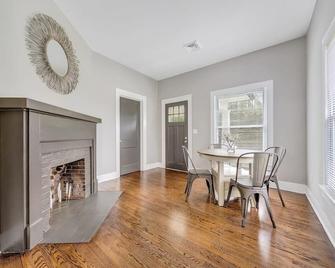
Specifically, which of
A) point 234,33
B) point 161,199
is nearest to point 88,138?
point 161,199

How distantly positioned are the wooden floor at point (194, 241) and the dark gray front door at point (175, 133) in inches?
96.5

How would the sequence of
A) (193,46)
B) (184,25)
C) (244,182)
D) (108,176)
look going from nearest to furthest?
(244,182) < (184,25) < (193,46) < (108,176)

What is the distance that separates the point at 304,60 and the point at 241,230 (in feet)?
10.0

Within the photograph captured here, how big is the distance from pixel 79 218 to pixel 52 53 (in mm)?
2160

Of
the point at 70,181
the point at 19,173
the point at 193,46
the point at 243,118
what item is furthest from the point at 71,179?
the point at 243,118

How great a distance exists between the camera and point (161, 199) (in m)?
2.81

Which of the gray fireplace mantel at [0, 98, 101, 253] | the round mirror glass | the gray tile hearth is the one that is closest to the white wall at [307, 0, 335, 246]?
the gray tile hearth

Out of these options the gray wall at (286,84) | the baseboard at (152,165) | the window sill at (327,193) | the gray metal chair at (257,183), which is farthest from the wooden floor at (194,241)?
the baseboard at (152,165)

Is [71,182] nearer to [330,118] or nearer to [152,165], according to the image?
[152,165]

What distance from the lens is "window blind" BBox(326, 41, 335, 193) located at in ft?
6.07

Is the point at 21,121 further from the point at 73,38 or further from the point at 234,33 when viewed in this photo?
the point at 234,33

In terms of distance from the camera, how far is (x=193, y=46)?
11.1 ft

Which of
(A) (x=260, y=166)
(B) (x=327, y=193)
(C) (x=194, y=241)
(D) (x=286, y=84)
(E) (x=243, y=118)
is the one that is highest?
(D) (x=286, y=84)

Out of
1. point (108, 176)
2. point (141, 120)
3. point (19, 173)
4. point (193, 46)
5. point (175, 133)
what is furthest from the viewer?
point (175, 133)
